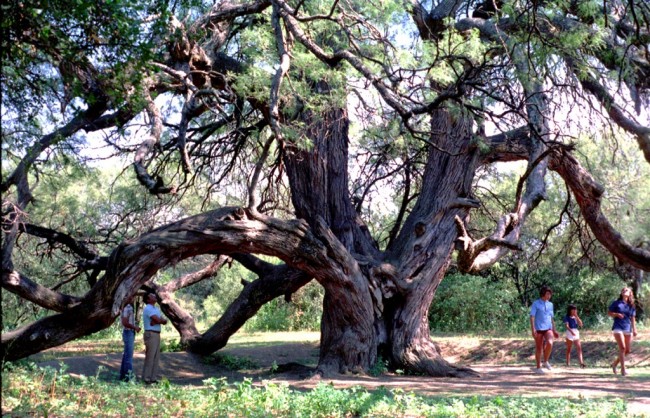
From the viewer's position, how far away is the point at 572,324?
13.4 meters

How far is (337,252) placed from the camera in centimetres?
1101

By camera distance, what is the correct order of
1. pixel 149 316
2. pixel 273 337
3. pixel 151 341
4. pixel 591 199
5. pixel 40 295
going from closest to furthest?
pixel 40 295 < pixel 151 341 < pixel 149 316 < pixel 591 199 < pixel 273 337

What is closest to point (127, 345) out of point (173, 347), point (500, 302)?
point (173, 347)

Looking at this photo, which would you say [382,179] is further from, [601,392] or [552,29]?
[601,392]

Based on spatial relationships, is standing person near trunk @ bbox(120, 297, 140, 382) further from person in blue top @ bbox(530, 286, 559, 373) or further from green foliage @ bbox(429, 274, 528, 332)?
green foliage @ bbox(429, 274, 528, 332)

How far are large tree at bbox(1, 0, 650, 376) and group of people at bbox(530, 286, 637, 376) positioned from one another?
3.77 feet

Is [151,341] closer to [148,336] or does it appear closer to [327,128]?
[148,336]

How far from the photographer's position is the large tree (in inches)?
317

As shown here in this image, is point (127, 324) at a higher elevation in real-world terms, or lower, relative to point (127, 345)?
higher

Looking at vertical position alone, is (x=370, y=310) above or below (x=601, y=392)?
above

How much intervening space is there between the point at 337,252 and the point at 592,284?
1624 cm

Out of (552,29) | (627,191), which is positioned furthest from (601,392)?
(627,191)

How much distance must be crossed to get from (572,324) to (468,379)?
3326mm

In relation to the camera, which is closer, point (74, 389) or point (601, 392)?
point (74, 389)
